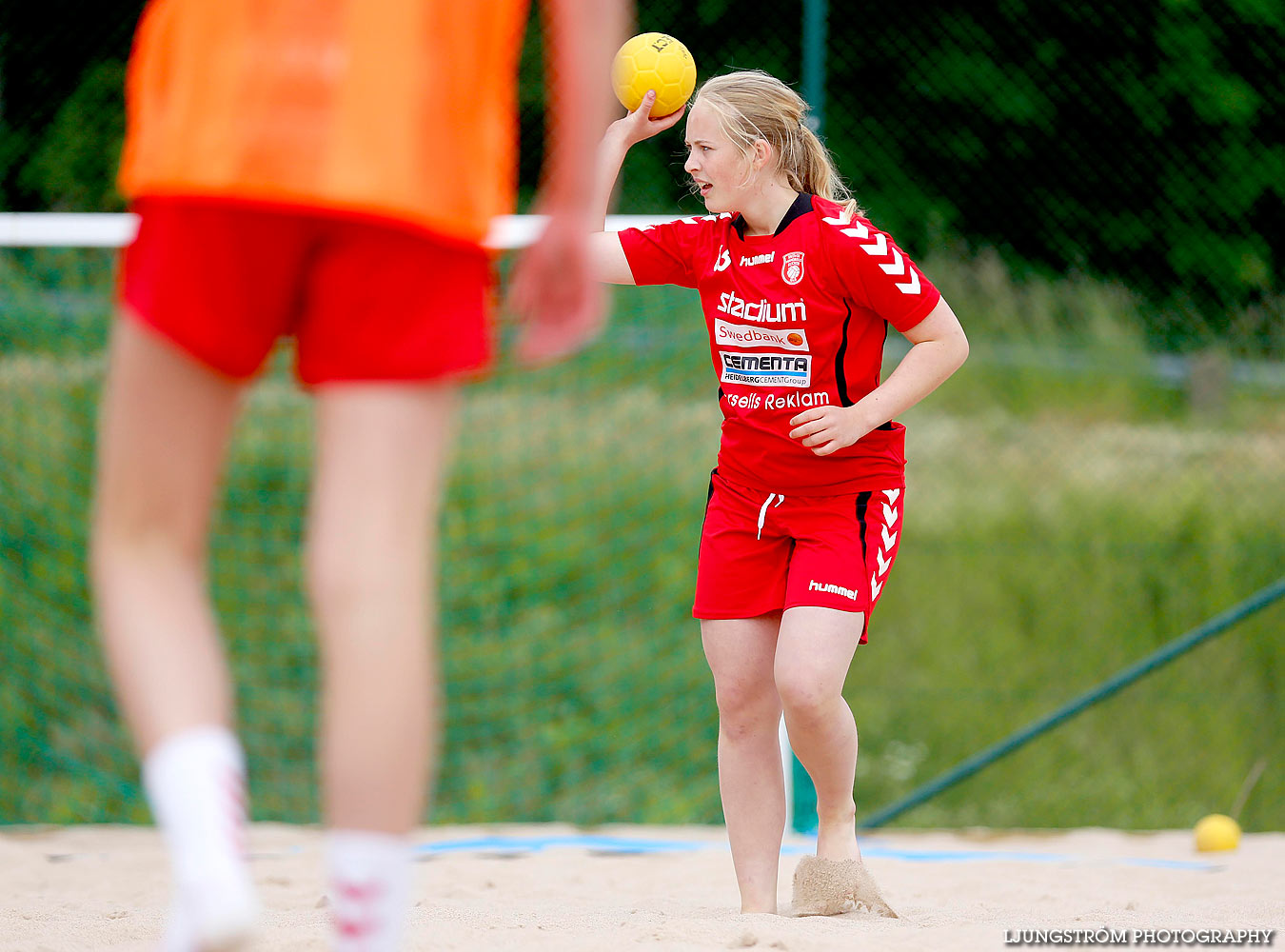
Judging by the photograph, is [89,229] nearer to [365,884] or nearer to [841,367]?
[841,367]

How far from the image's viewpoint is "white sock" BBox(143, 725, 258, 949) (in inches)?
49.6

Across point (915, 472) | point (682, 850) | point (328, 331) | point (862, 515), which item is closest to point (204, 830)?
point (328, 331)

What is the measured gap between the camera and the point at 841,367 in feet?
9.14

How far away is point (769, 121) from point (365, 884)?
1.99 m

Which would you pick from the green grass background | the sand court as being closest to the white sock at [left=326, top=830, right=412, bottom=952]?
the sand court

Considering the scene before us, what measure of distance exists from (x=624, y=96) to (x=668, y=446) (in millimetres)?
2831

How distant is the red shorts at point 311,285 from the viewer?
134 centimetres

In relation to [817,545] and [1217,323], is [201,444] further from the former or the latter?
[1217,323]

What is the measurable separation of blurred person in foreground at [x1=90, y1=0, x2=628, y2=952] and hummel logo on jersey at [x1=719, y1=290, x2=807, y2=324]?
1390 mm

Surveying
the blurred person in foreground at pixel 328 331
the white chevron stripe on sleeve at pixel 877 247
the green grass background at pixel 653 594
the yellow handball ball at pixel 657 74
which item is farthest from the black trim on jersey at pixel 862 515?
the green grass background at pixel 653 594

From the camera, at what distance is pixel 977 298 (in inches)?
291

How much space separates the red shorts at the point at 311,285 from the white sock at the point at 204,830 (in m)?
0.38

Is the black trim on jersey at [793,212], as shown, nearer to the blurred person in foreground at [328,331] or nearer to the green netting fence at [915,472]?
the blurred person in foreground at [328,331]

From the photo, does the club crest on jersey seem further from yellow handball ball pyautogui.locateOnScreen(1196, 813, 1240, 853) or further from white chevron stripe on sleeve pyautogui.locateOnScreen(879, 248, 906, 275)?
yellow handball ball pyautogui.locateOnScreen(1196, 813, 1240, 853)
